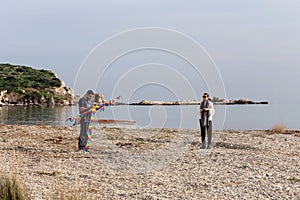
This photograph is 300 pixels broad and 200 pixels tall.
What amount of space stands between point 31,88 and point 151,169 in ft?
373

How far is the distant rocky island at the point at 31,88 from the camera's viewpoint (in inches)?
4432

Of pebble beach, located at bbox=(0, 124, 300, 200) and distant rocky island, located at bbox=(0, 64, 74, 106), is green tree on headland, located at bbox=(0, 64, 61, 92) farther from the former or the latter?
pebble beach, located at bbox=(0, 124, 300, 200)

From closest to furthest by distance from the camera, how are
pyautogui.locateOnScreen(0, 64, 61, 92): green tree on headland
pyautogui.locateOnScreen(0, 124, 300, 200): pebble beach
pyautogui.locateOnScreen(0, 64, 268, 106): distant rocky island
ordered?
pyautogui.locateOnScreen(0, 124, 300, 200): pebble beach < pyautogui.locateOnScreen(0, 64, 268, 106): distant rocky island < pyautogui.locateOnScreen(0, 64, 61, 92): green tree on headland

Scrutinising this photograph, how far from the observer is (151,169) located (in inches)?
567

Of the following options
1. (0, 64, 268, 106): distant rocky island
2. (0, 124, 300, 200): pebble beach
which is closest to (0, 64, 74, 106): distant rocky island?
(0, 64, 268, 106): distant rocky island

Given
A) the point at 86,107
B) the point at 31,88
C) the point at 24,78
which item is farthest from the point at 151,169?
the point at 24,78

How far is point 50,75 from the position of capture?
145 metres

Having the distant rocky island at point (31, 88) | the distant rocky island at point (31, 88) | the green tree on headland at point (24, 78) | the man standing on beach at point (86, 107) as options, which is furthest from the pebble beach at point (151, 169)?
the green tree on headland at point (24, 78)

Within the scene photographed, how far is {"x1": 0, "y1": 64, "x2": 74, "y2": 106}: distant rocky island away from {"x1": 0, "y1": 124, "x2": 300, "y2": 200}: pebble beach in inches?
3526

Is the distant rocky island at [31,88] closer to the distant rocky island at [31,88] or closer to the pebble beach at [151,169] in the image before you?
the distant rocky island at [31,88]

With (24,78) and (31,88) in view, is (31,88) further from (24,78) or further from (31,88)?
(24,78)

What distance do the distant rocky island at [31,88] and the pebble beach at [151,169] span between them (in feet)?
294

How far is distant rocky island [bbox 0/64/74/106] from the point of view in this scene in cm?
11256

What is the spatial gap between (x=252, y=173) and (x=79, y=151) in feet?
24.7
